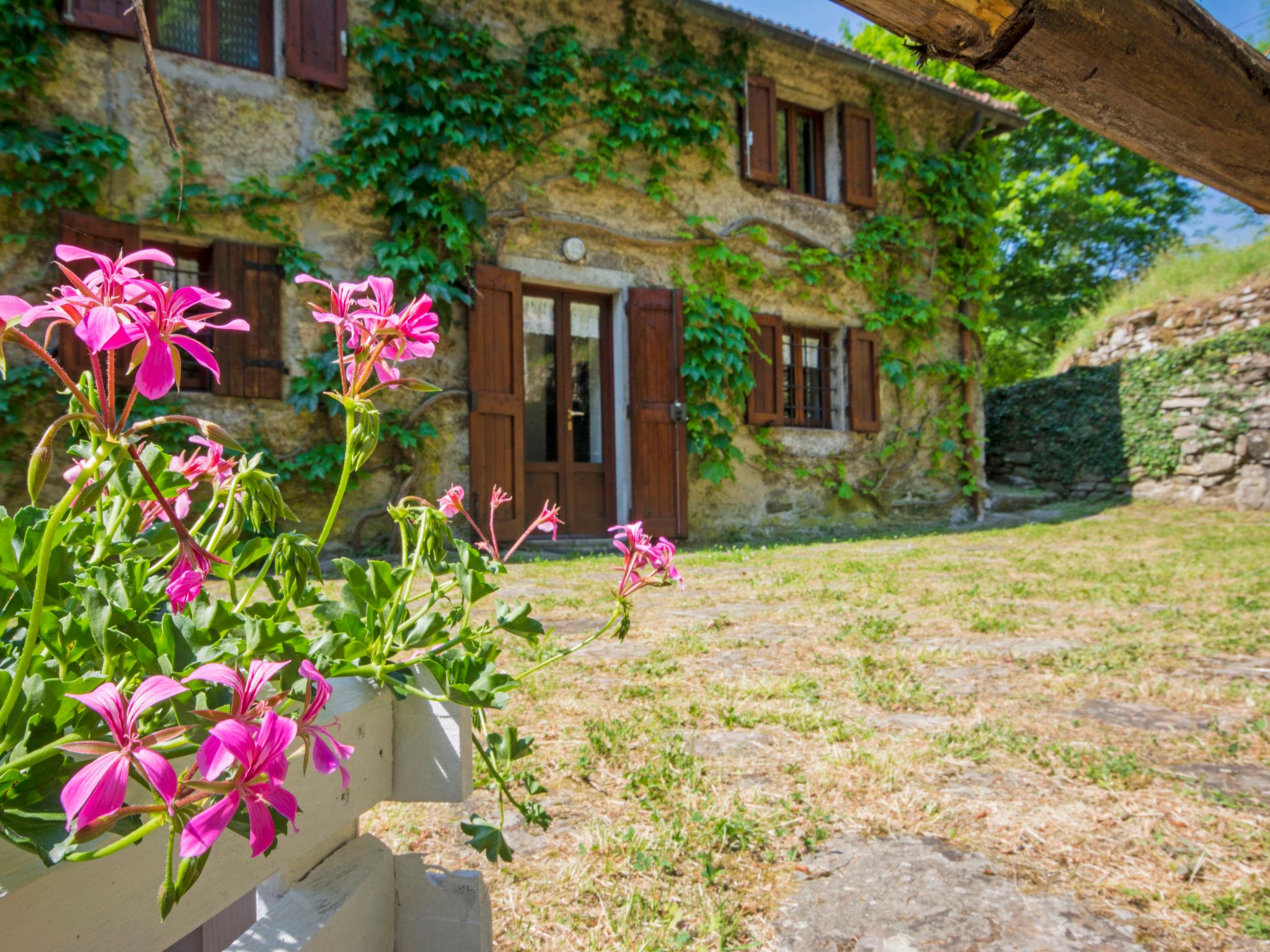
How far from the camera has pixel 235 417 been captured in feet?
19.7

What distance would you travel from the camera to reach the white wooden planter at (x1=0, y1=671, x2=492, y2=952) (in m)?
0.52

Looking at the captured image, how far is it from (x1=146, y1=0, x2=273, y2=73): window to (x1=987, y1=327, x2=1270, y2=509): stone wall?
10422 millimetres

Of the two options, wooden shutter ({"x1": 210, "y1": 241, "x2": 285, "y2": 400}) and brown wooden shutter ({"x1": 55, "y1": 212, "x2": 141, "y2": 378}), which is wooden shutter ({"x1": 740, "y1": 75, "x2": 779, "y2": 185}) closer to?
wooden shutter ({"x1": 210, "y1": 241, "x2": 285, "y2": 400})

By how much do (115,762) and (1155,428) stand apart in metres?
12.0

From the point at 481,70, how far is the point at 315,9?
1301 mm

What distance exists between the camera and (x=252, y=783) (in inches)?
18.2

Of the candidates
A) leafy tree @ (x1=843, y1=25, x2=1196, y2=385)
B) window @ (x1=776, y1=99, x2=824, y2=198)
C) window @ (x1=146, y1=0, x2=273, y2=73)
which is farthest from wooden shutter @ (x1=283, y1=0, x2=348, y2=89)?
leafy tree @ (x1=843, y1=25, x2=1196, y2=385)

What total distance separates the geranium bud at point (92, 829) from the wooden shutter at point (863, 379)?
29.5 ft

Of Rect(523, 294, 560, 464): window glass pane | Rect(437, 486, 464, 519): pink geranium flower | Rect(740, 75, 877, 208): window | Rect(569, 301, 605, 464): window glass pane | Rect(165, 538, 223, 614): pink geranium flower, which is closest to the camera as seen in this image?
Rect(165, 538, 223, 614): pink geranium flower

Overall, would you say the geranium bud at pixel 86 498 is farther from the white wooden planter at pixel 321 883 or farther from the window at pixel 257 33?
the window at pixel 257 33

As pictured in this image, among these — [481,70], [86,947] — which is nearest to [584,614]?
[86,947]

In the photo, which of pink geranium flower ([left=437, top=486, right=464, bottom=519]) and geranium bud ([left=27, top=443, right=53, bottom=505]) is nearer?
geranium bud ([left=27, top=443, right=53, bottom=505])

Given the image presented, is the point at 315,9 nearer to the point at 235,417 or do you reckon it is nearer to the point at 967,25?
the point at 235,417

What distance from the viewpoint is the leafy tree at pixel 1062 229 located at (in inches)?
803
